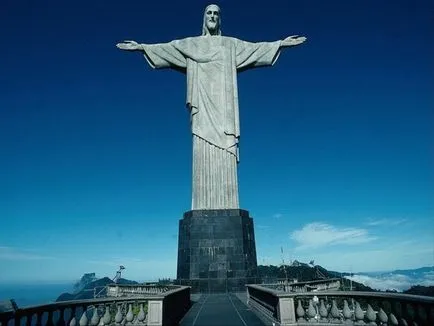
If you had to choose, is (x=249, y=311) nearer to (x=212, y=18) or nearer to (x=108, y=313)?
(x=108, y=313)

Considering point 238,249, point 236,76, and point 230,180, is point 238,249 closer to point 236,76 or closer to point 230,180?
point 230,180

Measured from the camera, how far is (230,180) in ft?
57.5

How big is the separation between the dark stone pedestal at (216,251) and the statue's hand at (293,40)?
9.64 metres

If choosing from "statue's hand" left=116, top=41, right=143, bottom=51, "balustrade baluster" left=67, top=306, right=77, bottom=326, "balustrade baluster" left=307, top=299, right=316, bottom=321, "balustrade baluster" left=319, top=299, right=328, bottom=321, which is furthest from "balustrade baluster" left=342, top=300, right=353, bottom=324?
"statue's hand" left=116, top=41, right=143, bottom=51

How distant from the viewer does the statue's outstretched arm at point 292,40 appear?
63.4ft

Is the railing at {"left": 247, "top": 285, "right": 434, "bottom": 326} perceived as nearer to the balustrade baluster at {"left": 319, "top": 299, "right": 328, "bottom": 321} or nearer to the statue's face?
the balustrade baluster at {"left": 319, "top": 299, "right": 328, "bottom": 321}

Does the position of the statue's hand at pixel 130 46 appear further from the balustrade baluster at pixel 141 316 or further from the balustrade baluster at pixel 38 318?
the balustrade baluster at pixel 38 318

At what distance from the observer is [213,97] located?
18.3 metres

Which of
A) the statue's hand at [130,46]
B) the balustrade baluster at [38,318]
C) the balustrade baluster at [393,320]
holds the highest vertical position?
the statue's hand at [130,46]

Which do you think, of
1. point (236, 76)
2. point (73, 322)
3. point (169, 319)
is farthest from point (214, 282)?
point (236, 76)

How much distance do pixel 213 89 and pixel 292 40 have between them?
211 inches

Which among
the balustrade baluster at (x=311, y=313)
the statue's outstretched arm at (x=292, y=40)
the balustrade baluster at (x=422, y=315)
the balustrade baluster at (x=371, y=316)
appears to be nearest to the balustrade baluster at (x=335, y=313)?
the balustrade baluster at (x=311, y=313)

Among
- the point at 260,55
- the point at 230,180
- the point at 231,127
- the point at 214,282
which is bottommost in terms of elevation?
the point at 214,282

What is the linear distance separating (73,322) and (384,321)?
645 cm
